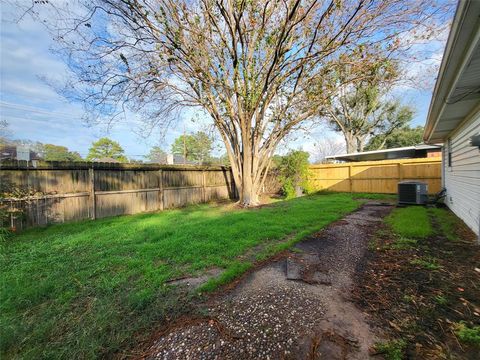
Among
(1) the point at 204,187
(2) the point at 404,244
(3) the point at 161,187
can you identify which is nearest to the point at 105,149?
(1) the point at 204,187

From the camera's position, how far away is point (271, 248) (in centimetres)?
364

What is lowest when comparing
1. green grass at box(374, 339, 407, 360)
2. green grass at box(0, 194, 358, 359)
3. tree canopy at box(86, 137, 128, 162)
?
green grass at box(374, 339, 407, 360)

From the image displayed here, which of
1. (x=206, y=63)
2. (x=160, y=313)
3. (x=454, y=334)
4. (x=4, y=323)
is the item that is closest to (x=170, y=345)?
(x=160, y=313)

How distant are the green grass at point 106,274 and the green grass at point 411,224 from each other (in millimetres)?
1504

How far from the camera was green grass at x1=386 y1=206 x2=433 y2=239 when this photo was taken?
14.3 ft

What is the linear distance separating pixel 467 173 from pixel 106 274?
7.44 meters

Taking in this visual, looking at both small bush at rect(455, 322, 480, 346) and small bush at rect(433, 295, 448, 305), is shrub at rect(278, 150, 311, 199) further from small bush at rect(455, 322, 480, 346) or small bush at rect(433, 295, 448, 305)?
small bush at rect(455, 322, 480, 346)

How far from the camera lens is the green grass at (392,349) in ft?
4.92

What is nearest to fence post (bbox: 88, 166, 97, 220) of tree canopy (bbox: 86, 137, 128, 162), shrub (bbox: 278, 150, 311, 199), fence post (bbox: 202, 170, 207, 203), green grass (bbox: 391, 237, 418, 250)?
fence post (bbox: 202, 170, 207, 203)

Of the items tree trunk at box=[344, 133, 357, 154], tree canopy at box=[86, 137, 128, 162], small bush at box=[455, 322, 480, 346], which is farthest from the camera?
tree canopy at box=[86, 137, 128, 162]

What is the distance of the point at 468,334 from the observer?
5.49 feet

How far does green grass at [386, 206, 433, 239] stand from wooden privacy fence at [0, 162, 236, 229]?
757 cm

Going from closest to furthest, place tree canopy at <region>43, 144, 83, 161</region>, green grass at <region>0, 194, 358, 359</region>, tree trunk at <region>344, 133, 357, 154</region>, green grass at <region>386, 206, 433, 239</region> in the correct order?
green grass at <region>0, 194, 358, 359</region>, green grass at <region>386, 206, 433, 239</region>, tree trunk at <region>344, 133, 357, 154</region>, tree canopy at <region>43, 144, 83, 161</region>

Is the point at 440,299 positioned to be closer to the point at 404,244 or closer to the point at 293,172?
the point at 404,244
